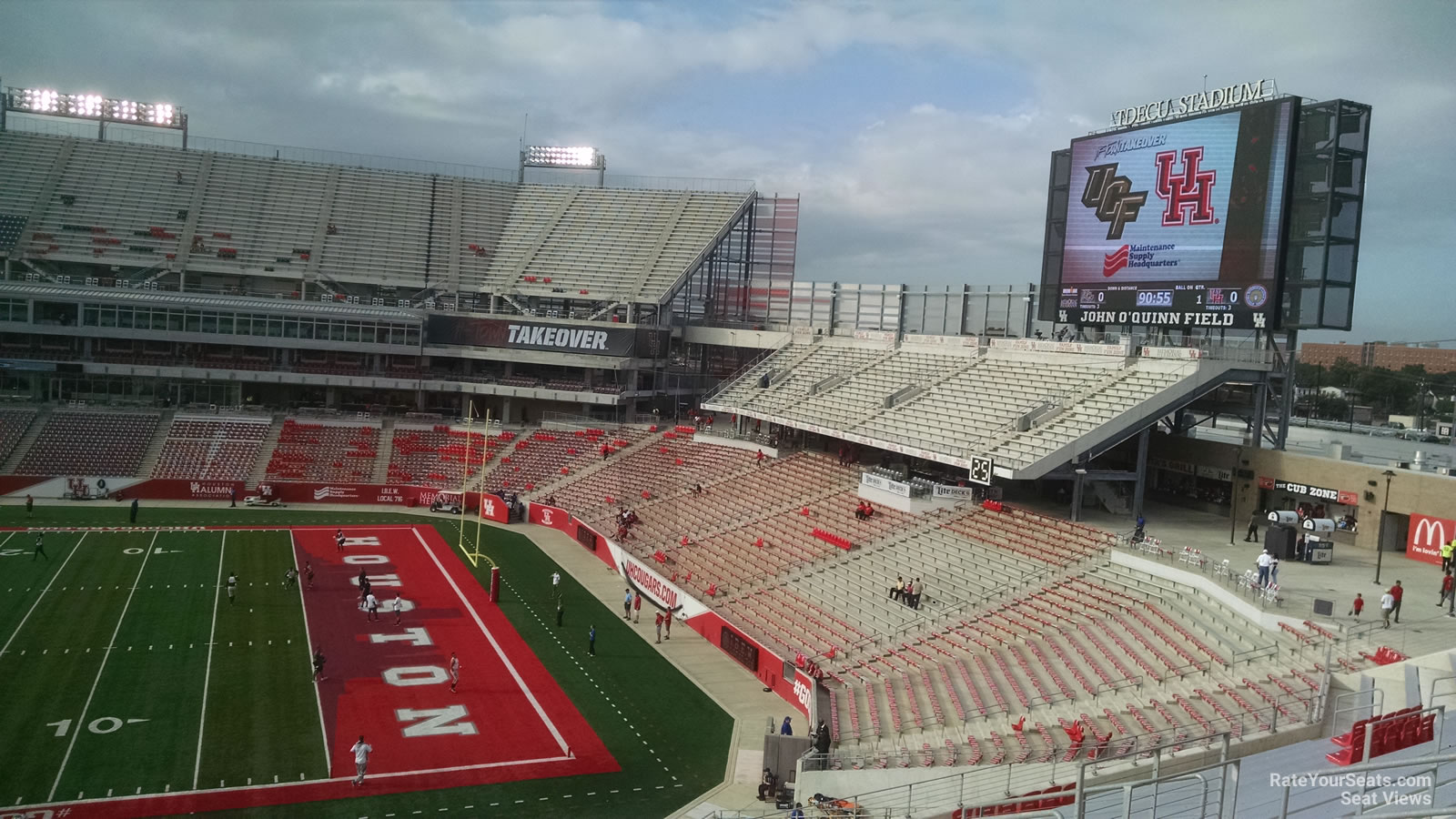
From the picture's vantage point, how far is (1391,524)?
28.5 meters

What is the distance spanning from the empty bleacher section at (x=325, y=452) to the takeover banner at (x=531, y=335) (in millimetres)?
6653

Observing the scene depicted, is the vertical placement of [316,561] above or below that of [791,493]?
below

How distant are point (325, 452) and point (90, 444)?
10419 millimetres

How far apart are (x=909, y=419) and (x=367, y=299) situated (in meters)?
35.8

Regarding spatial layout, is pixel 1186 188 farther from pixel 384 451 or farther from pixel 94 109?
pixel 94 109

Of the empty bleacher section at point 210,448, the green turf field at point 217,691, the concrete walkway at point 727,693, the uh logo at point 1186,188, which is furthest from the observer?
the empty bleacher section at point 210,448

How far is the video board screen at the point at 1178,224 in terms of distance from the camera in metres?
30.0

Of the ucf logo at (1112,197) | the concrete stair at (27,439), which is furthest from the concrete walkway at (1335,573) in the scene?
the concrete stair at (27,439)

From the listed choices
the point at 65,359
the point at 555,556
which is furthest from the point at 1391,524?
the point at 65,359

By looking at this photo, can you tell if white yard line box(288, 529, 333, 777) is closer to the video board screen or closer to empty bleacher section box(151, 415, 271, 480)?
empty bleacher section box(151, 415, 271, 480)

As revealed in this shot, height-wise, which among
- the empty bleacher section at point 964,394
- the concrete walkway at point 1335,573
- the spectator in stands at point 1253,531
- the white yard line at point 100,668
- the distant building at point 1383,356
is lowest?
the white yard line at point 100,668

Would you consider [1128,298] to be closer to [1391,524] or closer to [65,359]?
[1391,524]

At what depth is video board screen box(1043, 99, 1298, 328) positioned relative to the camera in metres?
30.0

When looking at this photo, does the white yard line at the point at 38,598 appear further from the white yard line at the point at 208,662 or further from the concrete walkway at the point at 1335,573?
the concrete walkway at the point at 1335,573
